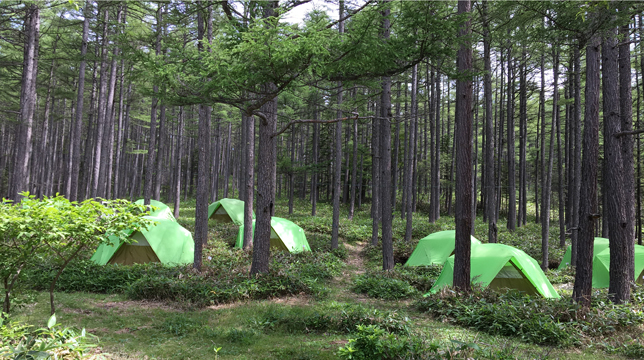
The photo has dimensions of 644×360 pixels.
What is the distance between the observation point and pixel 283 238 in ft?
43.3

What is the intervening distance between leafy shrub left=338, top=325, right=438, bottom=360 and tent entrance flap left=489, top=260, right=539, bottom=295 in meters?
5.42

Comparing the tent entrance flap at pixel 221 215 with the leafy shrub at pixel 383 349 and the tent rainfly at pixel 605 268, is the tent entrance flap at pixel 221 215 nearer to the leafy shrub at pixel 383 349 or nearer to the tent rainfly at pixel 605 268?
the leafy shrub at pixel 383 349

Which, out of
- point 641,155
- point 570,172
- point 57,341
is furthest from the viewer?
point 570,172

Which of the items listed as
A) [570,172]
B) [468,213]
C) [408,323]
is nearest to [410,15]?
[468,213]

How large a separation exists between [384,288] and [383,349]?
472cm

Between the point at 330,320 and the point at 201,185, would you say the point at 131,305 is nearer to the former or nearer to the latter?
the point at 201,185

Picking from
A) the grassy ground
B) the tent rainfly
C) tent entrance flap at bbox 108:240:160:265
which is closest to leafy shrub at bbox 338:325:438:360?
the grassy ground

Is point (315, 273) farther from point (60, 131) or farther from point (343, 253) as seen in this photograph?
point (60, 131)

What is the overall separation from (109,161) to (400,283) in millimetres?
14687

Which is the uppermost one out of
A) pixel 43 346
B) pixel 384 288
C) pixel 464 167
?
pixel 464 167

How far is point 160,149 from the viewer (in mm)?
15906

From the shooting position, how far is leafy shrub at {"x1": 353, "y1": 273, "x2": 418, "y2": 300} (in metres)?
8.06

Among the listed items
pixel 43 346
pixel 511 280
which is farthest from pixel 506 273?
pixel 43 346

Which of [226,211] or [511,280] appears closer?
[511,280]
